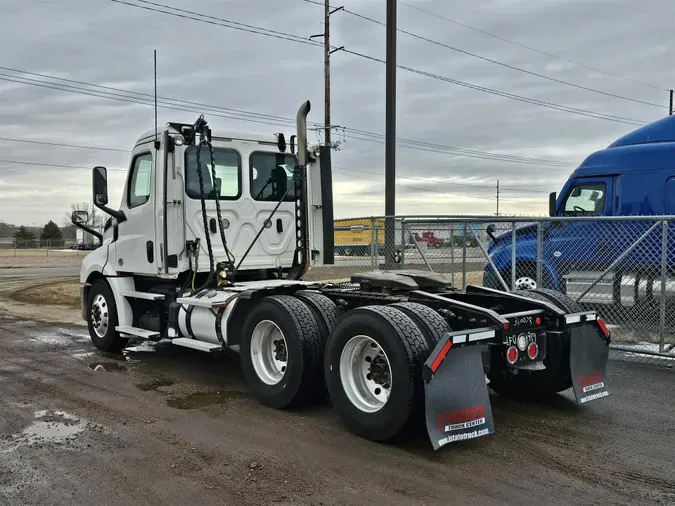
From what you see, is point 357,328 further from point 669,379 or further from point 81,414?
point 669,379

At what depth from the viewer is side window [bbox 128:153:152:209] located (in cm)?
793

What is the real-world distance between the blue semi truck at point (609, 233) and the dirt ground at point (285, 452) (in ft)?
9.80

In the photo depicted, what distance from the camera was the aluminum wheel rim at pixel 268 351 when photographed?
20.4 feet

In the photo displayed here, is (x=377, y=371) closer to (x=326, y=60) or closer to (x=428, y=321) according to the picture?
(x=428, y=321)

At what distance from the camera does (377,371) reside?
521 cm

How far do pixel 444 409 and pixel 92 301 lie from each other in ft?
20.1

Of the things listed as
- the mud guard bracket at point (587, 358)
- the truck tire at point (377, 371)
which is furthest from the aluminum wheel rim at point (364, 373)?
the mud guard bracket at point (587, 358)

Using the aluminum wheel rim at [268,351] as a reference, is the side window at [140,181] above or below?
above

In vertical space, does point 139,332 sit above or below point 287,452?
above

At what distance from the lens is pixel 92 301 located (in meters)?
9.03

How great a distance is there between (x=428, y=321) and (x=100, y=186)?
510cm

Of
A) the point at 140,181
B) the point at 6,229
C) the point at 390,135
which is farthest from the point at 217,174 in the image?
the point at 6,229

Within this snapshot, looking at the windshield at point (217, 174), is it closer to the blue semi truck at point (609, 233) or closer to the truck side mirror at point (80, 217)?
the truck side mirror at point (80, 217)

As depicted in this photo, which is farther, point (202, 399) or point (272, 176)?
point (272, 176)
